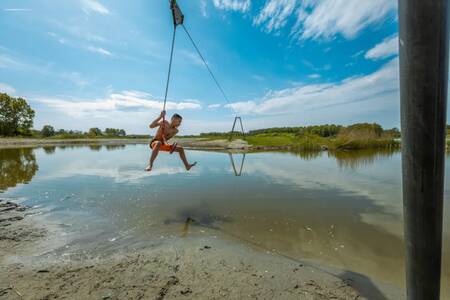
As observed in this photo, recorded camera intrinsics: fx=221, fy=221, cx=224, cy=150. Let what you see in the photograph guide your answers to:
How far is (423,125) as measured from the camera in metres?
1.80

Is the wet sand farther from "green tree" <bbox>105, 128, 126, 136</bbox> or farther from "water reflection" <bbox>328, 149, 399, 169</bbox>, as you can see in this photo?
"green tree" <bbox>105, 128, 126, 136</bbox>

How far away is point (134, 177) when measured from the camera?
15492mm

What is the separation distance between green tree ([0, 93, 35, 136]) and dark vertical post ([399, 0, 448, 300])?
90837 millimetres

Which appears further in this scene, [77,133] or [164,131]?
[77,133]

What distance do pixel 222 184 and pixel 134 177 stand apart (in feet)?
21.7

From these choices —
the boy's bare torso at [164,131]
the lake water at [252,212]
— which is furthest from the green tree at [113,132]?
the boy's bare torso at [164,131]

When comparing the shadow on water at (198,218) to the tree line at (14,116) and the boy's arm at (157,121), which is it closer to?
the boy's arm at (157,121)

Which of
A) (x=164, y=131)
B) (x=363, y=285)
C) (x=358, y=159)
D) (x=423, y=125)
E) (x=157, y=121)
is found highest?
(x=157, y=121)

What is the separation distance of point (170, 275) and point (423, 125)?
4.70 m

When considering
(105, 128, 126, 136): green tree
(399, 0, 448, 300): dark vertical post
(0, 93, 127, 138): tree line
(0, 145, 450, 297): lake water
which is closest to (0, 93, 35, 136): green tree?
(0, 93, 127, 138): tree line

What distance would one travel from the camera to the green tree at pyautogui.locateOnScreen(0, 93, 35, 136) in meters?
64.7

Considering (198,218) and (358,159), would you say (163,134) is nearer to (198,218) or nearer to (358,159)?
(198,218)

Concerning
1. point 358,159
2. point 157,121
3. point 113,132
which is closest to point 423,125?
point 157,121

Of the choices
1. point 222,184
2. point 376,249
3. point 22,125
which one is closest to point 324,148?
point 222,184
